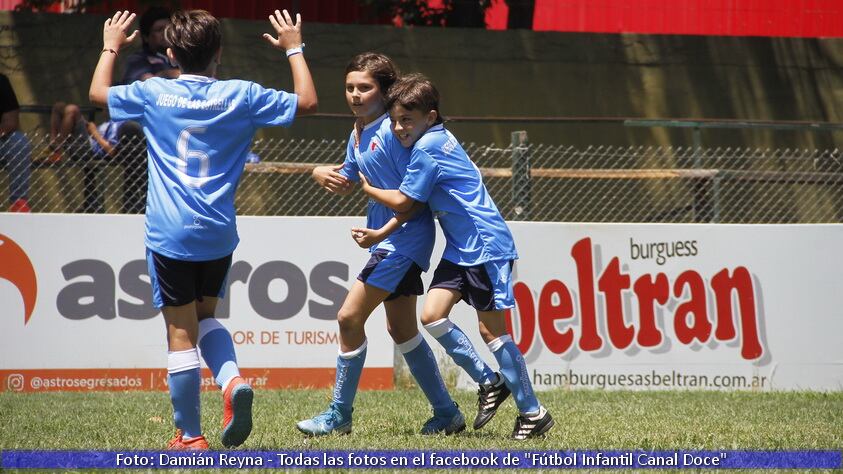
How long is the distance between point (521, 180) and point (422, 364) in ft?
11.6

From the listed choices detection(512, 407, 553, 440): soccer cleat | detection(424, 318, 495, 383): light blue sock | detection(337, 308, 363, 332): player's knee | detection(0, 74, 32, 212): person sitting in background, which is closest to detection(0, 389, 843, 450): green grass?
detection(512, 407, 553, 440): soccer cleat

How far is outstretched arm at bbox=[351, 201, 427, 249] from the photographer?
203 inches

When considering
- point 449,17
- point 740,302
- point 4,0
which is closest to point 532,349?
point 740,302

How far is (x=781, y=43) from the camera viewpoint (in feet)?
42.0

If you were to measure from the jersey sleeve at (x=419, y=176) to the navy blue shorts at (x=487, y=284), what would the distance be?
0.43 m

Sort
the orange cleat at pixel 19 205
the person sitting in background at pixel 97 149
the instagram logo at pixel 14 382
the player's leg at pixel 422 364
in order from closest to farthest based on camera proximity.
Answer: the player's leg at pixel 422 364 → the instagram logo at pixel 14 382 → the person sitting in background at pixel 97 149 → the orange cleat at pixel 19 205

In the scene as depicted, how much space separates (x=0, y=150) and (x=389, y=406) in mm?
4058

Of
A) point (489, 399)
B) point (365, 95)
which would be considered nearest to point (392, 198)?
point (365, 95)

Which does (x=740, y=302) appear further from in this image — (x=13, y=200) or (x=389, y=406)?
(x=13, y=200)

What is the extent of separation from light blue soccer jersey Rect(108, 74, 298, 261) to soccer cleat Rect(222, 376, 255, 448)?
1.76ft

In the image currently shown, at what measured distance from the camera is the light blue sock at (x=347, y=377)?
18.0 feet

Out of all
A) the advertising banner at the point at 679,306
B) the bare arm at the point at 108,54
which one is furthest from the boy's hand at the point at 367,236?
the advertising banner at the point at 679,306

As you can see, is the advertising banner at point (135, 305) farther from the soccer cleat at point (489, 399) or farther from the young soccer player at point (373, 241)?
the soccer cleat at point (489, 399)

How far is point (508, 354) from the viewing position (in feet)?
17.6
